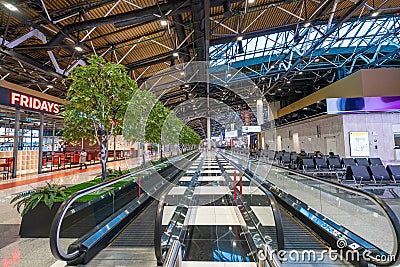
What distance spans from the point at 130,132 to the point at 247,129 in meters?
24.0

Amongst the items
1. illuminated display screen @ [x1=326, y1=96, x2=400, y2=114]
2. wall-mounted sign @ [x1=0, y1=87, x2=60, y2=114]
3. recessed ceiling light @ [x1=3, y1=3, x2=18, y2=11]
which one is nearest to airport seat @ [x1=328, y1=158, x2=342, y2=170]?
illuminated display screen @ [x1=326, y1=96, x2=400, y2=114]

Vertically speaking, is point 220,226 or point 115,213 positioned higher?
point 115,213

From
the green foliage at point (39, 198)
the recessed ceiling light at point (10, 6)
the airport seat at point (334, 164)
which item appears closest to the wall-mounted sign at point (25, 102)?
the recessed ceiling light at point (10, 6)

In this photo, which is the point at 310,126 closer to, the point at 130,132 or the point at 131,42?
the point at 131,42

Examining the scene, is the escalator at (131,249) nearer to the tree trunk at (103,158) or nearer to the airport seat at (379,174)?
the tree trunk at (103,158)

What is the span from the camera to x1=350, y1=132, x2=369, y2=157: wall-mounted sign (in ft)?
44.5

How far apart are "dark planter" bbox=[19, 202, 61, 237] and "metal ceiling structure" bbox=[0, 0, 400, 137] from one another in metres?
5.98

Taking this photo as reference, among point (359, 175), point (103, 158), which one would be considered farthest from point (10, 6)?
point (359, 175)

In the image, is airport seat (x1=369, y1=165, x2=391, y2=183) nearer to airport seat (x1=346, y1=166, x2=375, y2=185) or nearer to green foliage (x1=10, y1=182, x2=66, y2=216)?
airport seat (x1=346, y1=166, x2=375, y2=185)

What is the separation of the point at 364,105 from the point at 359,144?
2.40m

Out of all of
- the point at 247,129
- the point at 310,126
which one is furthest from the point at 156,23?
the point at 247,129

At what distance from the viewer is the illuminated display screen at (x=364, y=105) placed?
42.4 feet

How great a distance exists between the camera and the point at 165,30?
409 inches

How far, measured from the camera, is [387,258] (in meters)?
2.44
